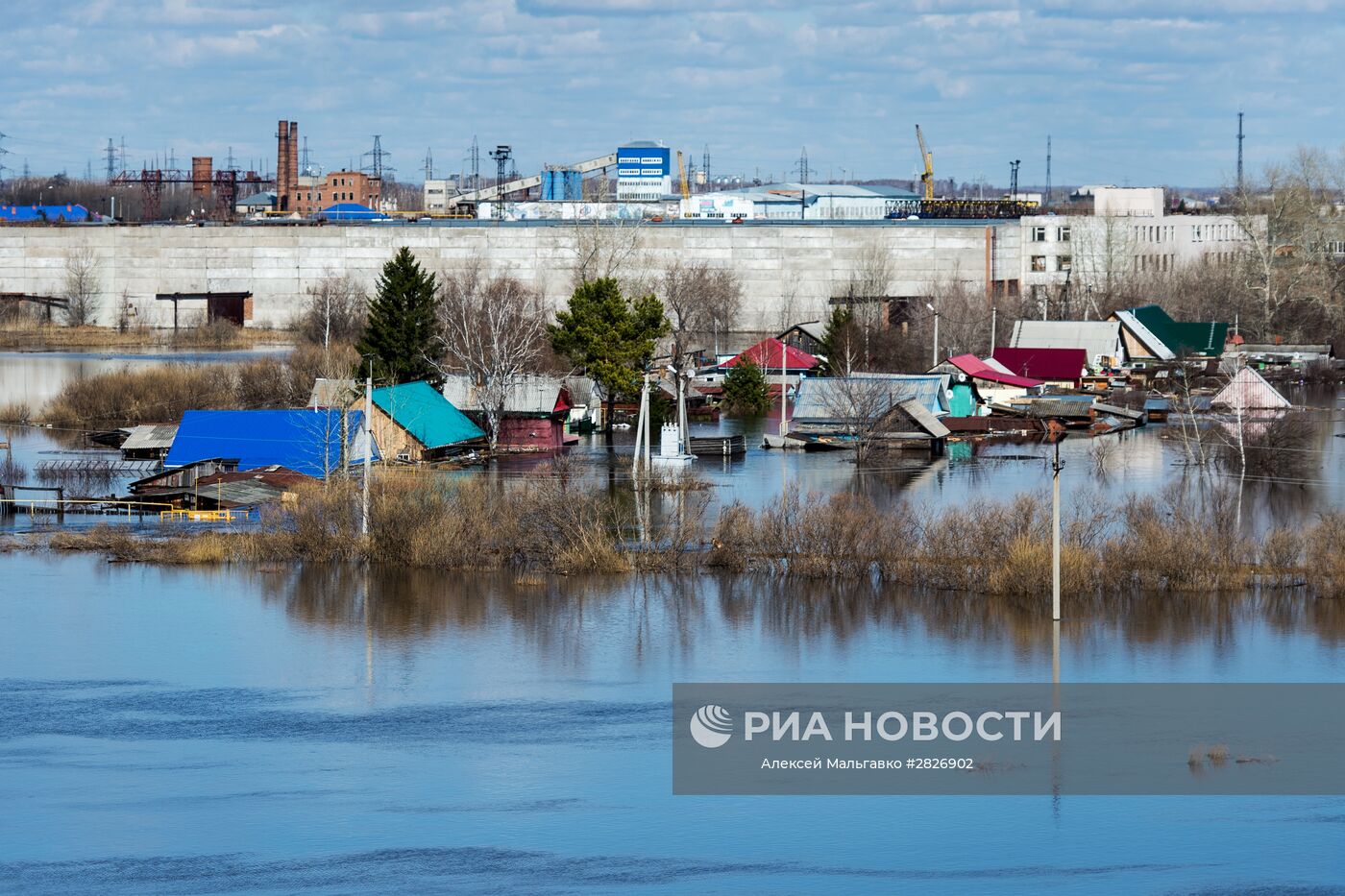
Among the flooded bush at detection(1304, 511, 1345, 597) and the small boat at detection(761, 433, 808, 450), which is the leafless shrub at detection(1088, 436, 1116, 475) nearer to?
the small boat at detection(761, 433, 808, 450)

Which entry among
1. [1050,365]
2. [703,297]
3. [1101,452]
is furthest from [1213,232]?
[1101,452]

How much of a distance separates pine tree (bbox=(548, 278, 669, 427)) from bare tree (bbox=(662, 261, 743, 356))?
59.1ft

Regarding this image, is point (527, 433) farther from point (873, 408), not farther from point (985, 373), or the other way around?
point (985, 373)

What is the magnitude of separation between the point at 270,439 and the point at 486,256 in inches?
1226

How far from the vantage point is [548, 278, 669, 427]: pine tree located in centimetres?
3027

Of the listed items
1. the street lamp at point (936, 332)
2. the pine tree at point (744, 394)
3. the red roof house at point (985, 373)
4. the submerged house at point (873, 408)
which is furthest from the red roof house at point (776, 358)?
the submerged house at point (873, 408)

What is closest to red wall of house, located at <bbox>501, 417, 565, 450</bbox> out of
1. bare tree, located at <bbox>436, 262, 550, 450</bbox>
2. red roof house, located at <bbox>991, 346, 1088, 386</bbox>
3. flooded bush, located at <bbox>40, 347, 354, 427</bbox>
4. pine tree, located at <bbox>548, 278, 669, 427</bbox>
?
bare tree, located at <bbox>436, 262, 550, 450</bbox>


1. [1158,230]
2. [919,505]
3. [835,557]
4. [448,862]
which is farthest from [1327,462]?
[1158,230]

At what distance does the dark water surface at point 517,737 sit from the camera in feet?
38.5

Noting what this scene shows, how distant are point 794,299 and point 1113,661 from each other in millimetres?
39722

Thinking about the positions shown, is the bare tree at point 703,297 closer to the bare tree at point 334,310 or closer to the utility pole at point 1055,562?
the bare tree at point 334,310

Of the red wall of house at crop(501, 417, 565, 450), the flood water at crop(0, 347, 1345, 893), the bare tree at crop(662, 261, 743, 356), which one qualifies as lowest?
the flood water at crop(0, 347, 1345, 893)

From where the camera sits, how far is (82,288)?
193ft

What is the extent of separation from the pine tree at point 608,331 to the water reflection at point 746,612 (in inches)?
426
